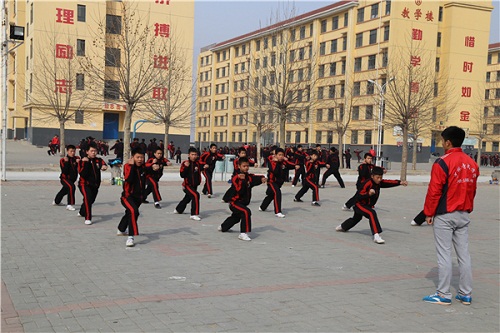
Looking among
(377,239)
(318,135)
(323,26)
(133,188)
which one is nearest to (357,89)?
(318,135)

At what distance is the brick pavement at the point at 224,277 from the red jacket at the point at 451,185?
1.03 meters

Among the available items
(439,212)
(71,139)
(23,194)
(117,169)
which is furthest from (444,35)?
(439,212)

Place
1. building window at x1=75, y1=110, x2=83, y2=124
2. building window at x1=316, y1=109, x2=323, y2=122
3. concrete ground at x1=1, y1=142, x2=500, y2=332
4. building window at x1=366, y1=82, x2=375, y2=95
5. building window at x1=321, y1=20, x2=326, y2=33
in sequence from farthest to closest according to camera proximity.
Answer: building window at x1=321, y1=20, x2=326, y2=33 → building window at x1=316, y1=109, x2=323, y2=122 → building window at x1=366, y1=82, x2=375, y2=95 → building window at x1=75, y1=110, x2=83, y2=124 → concrete ground at x1=1, y1=142, x2=500, y2=332

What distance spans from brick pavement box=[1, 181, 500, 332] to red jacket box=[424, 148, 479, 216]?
3.37 ft

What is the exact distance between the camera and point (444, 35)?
52.8 m

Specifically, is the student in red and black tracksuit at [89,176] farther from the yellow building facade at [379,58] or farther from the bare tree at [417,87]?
the yellow building facade at [379,58]

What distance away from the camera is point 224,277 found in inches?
235

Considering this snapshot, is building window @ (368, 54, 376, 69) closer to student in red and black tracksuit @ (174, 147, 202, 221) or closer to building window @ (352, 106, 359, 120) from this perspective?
building window @ (352, 106, 359, 120)

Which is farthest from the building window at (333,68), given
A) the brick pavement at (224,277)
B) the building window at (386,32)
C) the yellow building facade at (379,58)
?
the brick pavement at (224,277)

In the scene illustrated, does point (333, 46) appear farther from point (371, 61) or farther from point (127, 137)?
point (127, 137)

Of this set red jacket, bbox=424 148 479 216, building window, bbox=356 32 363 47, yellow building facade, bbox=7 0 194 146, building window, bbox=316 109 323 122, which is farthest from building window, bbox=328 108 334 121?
red jacket, bbox=424 148 479 216

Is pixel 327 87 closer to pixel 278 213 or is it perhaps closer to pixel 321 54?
pixel 321 54

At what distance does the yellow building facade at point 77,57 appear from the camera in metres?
38.1

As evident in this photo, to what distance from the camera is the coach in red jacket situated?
5.11 meters
